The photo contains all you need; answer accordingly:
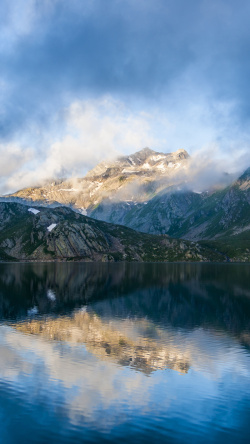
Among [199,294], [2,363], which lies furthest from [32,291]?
[2,363]

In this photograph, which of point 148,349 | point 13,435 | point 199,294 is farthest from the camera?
point 199,294

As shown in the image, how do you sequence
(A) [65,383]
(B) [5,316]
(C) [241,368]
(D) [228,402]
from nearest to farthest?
1. (D) [228,402]
2. (A) [65,383]
3. (C) [241,368]
4. (B) [5,316]

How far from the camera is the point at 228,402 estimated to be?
3284 centimetres

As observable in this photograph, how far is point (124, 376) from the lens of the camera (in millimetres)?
38156

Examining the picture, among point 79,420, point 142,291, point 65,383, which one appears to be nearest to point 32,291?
point 142,291

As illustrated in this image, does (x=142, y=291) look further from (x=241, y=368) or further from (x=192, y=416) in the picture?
(x=192, y=416)

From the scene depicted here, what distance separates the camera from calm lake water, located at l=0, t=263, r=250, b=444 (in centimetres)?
2734

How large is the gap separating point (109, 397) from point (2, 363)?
54.1 feet

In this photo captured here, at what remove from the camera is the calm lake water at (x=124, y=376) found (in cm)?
2734

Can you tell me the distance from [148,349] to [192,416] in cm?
1937

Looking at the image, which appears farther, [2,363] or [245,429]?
[2,363]

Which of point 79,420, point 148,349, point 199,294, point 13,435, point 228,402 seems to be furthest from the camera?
point 199,294

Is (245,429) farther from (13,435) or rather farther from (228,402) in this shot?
(13,435)

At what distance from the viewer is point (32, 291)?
356 feet
